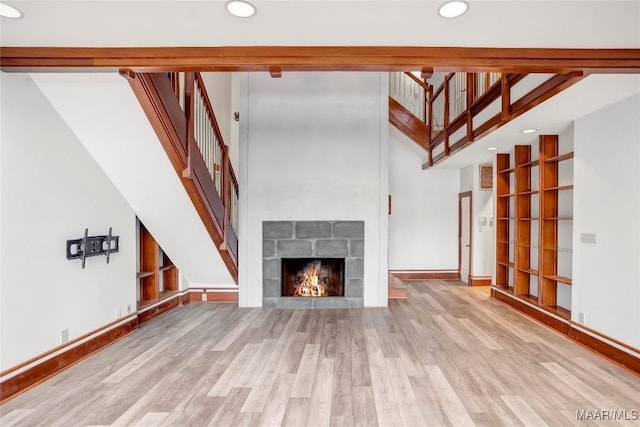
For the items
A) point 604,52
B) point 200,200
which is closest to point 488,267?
point 604,52

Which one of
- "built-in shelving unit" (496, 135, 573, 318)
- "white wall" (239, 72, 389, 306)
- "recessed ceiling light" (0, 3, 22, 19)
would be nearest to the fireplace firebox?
"white wall" (239, 72, 389, 306)

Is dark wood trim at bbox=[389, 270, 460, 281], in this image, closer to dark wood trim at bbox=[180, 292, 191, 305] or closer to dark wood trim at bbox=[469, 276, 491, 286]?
dark wood trim at bbox=[469, 276, 491, 286]

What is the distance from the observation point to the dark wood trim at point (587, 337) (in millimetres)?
3176

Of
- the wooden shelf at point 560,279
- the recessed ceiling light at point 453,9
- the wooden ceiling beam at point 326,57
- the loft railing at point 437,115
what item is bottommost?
the wooden shelf at point 560,279

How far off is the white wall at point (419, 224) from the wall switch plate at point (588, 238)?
3.74 metres

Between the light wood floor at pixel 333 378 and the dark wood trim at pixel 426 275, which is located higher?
the dark wood trim at pixel 426 275

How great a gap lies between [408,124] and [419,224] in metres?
2.19

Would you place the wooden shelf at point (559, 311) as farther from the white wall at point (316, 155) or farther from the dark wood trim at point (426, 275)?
the dark wood trim at point (426, 275)

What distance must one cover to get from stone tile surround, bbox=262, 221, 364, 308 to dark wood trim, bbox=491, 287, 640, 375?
7.73 ft

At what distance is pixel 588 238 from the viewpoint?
380 centimetres

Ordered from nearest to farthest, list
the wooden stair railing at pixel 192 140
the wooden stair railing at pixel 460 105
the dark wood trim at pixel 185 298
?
the wooden stair railing at pixel 192 140, the wooden stair railing at pixel 460 105, the dark wood trim at pixel 185 298

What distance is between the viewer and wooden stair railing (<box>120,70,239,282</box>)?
2.97 m

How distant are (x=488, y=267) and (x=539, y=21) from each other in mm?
5863

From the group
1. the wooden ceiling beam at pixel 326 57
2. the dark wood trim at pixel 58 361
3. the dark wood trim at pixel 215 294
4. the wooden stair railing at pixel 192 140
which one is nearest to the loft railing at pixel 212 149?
the wooden stair railing at pixel 192 140
